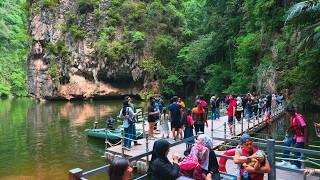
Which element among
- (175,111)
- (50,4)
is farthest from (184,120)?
(50,4)

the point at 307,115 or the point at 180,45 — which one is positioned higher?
the point at 180,45

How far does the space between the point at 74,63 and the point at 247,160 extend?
169ft

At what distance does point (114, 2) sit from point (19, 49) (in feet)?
176

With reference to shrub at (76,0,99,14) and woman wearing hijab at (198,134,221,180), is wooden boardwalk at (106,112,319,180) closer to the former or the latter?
woman wearing hijab at (198,134,221,180)

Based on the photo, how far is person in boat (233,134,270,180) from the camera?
6809mm

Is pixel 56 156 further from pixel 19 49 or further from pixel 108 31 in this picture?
pixel 19 49

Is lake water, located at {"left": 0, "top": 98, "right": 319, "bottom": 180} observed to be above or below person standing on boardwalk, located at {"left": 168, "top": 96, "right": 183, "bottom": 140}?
below

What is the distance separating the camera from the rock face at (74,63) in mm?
55156

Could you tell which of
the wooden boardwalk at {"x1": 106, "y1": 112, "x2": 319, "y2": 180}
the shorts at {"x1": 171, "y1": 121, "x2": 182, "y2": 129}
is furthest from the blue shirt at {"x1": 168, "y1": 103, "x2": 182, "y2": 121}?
the wooden boardwalk at {"x1": 106, "y1": 112, "x2": 319, "y2": 180}

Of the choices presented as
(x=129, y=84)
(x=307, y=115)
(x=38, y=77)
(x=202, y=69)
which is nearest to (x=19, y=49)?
(x=38, y=77)

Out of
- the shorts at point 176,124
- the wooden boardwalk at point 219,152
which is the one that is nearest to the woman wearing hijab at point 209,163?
the wooden boardwalk at point 219,152

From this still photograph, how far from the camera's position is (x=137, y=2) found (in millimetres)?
57031

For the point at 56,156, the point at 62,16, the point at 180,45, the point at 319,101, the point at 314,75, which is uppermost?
the point at 62,16

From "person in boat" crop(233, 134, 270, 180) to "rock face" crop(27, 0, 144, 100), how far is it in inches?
1878
